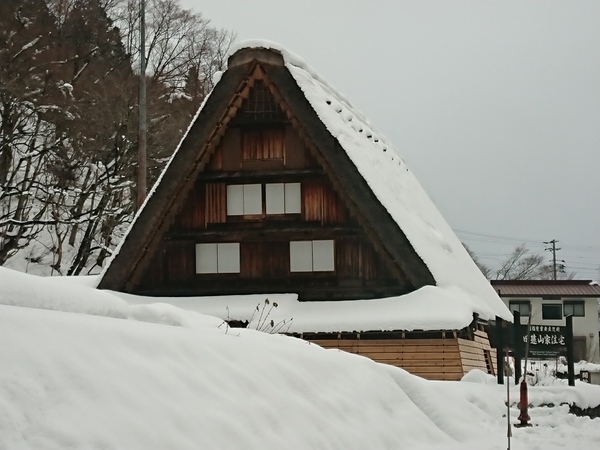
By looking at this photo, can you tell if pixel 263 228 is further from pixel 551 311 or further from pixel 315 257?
pixel 551 311

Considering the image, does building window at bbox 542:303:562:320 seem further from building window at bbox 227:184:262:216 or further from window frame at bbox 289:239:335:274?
building window at bbox 227:184:262:216

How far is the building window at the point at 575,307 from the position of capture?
4775 centimetres

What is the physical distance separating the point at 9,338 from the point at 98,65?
1233 inches

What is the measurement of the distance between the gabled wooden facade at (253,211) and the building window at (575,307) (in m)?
34.9

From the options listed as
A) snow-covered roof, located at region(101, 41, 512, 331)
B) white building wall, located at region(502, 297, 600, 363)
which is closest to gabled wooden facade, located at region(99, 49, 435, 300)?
snow-covered roof, located at region(101, 41, 512, 331)

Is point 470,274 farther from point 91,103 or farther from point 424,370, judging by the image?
point 91,103

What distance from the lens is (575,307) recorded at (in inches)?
1889

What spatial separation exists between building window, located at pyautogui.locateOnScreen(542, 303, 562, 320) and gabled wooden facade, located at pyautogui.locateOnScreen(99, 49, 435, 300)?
34.1 m

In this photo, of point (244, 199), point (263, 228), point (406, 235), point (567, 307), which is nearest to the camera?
point (406, 235)

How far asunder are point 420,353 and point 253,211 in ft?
16.9

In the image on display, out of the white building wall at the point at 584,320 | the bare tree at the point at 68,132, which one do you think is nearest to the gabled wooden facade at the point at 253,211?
the bare tree at the point at 68,132

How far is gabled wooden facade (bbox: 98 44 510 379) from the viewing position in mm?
17141

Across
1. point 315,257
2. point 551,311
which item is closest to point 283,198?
point 315,257

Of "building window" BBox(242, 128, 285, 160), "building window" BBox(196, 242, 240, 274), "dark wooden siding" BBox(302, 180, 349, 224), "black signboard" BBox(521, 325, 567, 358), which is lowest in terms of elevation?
"black signboard" BBox(521, 325, 567, 358)
